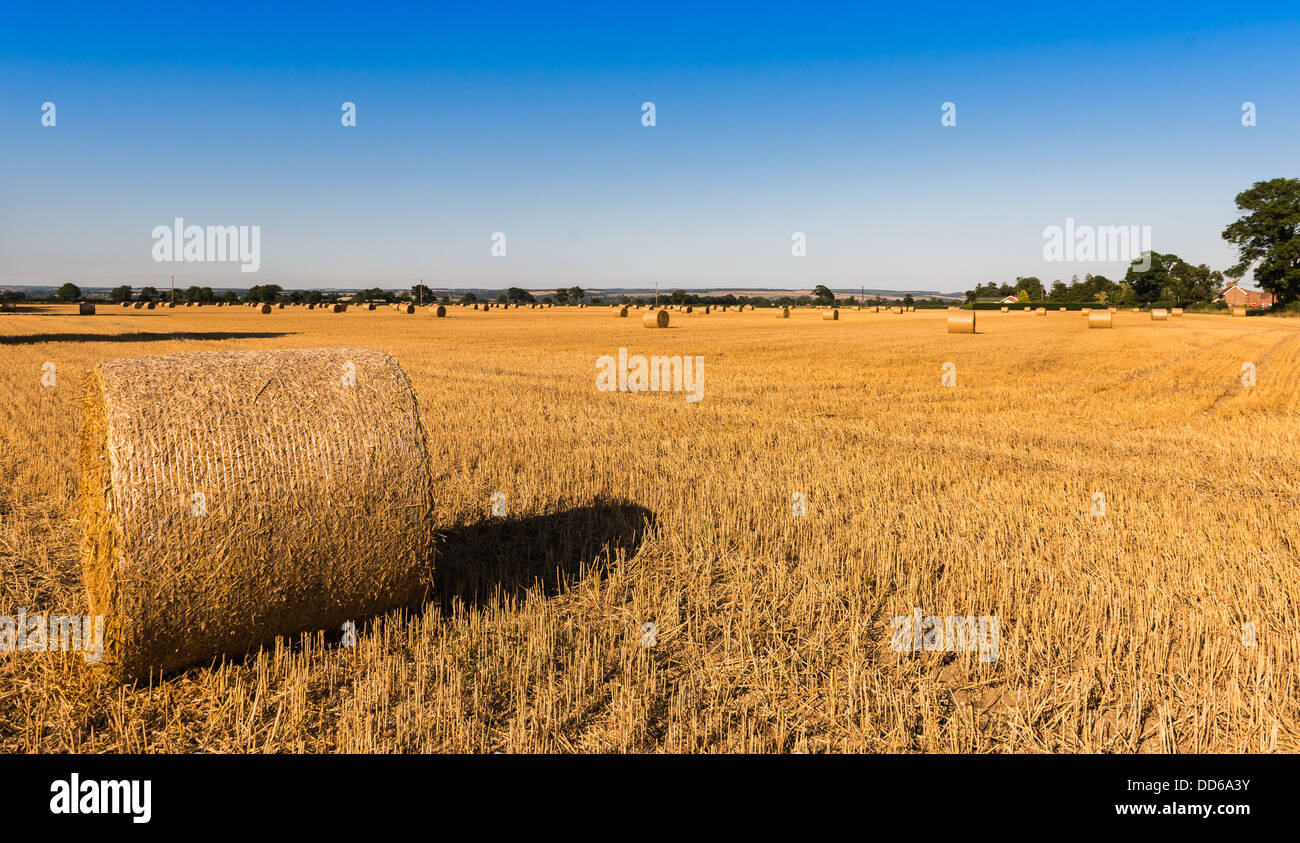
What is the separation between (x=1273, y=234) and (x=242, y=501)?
375ft

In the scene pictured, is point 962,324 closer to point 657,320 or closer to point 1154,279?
point 657,320

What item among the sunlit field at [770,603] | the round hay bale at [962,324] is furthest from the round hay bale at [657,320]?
the sunlit field at [770,603]

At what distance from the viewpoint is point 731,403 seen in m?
15.9

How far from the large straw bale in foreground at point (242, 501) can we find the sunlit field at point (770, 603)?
0.94ft

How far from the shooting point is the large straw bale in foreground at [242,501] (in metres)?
4.36

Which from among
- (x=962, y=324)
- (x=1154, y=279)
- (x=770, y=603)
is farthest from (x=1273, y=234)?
(x=770, y=603)

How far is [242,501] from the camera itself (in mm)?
4570

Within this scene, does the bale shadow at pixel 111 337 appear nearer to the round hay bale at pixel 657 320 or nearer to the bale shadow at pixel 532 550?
the round hay bale at pixel 657 320

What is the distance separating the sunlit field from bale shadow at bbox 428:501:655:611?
0.13 ft

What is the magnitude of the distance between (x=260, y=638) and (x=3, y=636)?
1.79 m

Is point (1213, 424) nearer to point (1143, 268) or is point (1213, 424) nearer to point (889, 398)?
point (889, 398)

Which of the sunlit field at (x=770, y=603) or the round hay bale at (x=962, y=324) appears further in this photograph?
the round hay bale at (x=962, y=324)

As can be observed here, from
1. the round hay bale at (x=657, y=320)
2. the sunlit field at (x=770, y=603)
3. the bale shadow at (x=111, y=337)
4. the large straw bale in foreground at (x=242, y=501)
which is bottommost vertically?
the sunlit field at (x=770, y=603)

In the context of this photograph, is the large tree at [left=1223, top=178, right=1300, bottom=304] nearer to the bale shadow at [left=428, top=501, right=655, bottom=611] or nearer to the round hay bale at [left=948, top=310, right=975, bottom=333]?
the round hay bale at [left=948, top=310, right=975, bottom=333]
